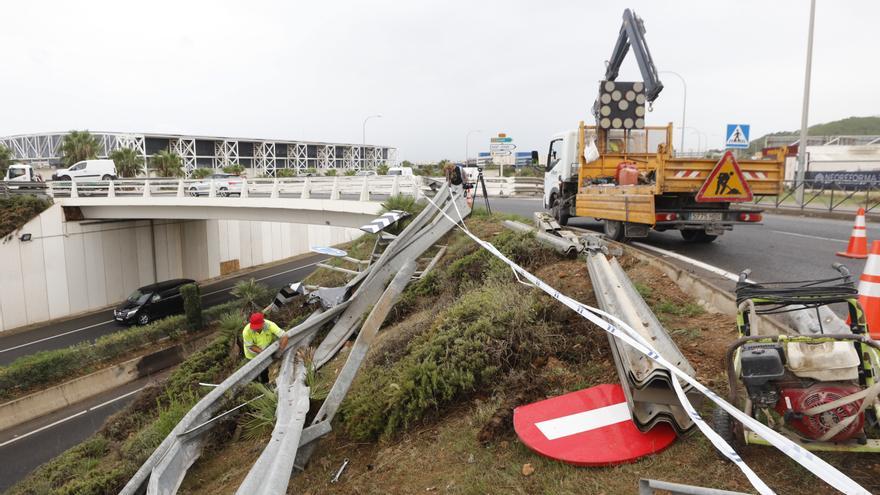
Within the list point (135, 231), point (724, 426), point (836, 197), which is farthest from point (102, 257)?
point (836, 197)

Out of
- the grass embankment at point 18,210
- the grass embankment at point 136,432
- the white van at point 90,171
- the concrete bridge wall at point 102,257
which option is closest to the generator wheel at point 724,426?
the grass embankment at point 136,432

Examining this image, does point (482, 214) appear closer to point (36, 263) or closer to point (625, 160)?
point (625, 160)

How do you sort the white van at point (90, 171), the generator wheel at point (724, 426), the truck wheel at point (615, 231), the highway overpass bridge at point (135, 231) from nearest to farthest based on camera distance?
the generator wheel at point (724, 426) < the truck wheel at point (615, 231) < the highway overpass bridge at point (135, 231) < the white van at point (90, 171)

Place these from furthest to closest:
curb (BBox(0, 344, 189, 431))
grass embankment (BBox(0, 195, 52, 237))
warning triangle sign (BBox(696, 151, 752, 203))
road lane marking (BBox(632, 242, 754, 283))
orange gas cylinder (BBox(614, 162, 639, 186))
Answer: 1. grass embankment (BBox(0, 195, 52, 237))
2. curb (BBox(0, 344, 189, 431))
3. orange gas cylinder (BBox(614, 162, 639, 186))
4. warning triangle sign (BBox(696, 151, 752, 203))
5. road lane marking (BBox(632, 242, 754, 283))

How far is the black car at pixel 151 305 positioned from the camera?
22.2 meters

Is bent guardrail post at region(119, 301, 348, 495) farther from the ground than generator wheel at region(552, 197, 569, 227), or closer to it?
closer to it

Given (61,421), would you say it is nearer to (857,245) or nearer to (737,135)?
(857,245)

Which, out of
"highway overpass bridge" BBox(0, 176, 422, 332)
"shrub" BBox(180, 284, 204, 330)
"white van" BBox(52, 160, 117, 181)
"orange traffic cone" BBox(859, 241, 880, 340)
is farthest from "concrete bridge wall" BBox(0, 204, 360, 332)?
"orange traffic cone" BBox(859, 241, 880, 340)

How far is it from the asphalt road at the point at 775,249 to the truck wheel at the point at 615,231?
614 millimetres

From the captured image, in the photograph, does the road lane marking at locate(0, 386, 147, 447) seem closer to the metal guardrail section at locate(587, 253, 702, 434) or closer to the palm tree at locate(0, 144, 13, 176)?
the metal guardrail section at locate(587, 253, 702, 434)

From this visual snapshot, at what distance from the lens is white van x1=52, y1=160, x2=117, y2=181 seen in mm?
37219

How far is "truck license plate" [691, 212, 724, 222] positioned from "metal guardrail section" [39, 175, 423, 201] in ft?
25.9

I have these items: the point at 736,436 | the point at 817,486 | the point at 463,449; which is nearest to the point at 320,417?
the point at 463,449

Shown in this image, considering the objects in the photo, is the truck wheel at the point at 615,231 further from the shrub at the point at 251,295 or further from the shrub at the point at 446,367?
the shrub at the point at 251,295
